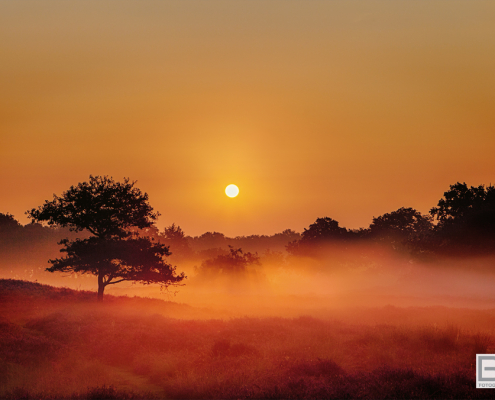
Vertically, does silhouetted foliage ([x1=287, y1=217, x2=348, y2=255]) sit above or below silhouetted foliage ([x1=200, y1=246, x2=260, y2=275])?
above

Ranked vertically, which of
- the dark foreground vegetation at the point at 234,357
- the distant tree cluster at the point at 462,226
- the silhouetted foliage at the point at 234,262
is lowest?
the dark foreground vegetation at the point at 234,357

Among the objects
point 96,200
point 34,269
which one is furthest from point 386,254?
point 34,269

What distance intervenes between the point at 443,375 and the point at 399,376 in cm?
146

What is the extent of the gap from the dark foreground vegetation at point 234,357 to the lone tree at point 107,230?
6.37m

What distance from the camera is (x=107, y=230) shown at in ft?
129

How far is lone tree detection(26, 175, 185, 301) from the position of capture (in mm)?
37438

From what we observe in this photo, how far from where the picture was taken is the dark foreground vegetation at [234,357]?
47.1 feet

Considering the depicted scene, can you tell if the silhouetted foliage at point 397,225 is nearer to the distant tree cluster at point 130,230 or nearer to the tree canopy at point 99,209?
the distant tree cluster at point 130,230

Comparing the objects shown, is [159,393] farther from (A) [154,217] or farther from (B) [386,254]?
(B) [386,254]

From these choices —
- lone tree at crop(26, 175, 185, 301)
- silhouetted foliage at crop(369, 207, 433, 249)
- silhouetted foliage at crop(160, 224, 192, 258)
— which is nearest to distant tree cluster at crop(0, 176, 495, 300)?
lone tree at crop(26, 175, 185, 301)

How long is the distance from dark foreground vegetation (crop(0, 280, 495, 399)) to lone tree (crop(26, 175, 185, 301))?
6369mm

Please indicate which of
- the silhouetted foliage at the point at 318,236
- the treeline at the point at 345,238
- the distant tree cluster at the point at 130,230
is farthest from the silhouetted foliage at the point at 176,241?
the distant tree cluster at the point at 130,230

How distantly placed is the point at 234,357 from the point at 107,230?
24135mm

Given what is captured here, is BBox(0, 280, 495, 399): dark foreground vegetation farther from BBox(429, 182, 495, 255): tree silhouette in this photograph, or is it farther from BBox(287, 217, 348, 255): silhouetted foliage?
BBox(287, 217, 348, 255): silhouetted foliage
